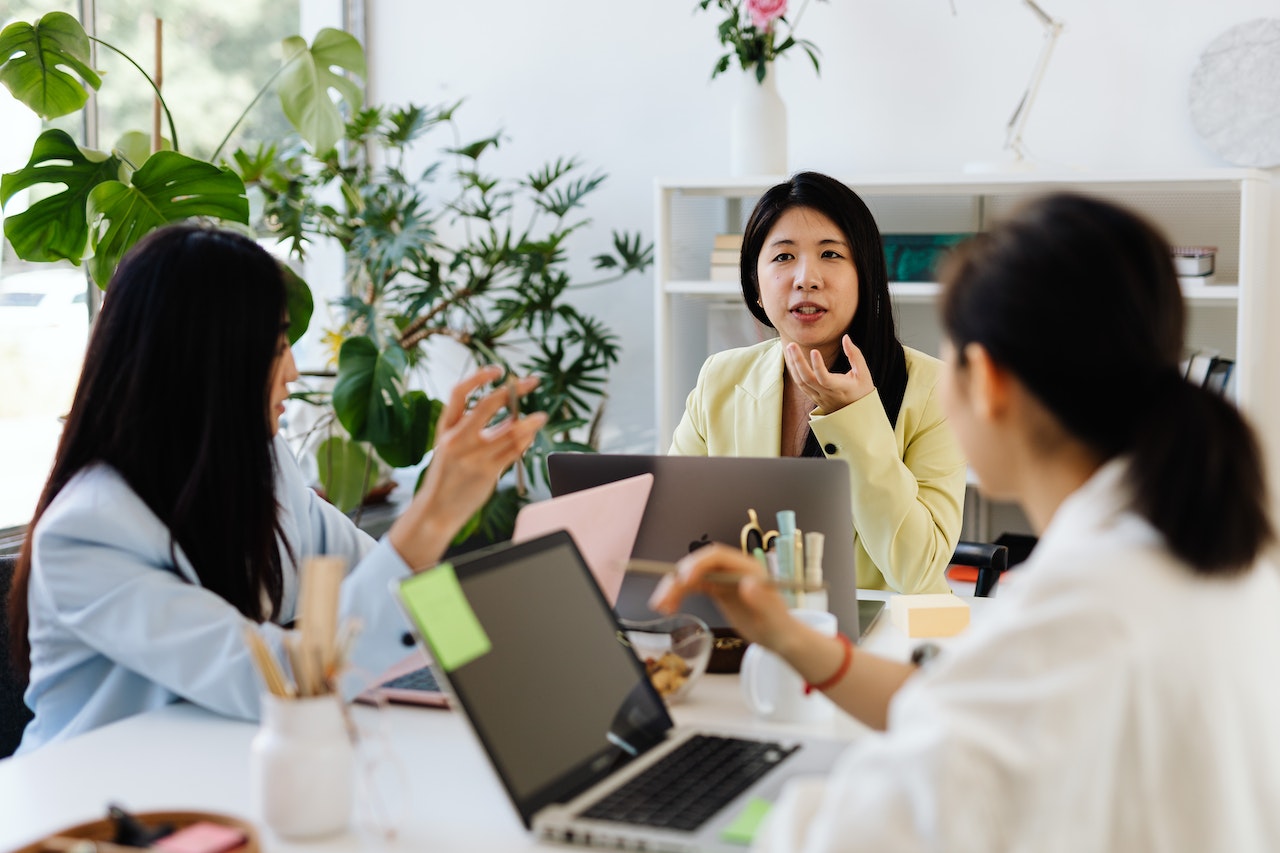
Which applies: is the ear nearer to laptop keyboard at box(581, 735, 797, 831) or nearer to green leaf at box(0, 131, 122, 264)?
laptop keyboard at box(581, 735, 797, 831)

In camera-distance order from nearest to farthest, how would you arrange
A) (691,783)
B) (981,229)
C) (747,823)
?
(747,823)
(691,783)
(981,229)

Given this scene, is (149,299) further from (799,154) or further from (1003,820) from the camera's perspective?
(799,154)

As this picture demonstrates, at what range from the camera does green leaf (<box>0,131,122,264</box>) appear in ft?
7.44

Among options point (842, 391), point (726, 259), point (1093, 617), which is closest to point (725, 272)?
point (726, 259)

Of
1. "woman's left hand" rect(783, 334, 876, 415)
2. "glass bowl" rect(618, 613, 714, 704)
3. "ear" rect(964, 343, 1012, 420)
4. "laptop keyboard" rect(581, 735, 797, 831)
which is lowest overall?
"laptop keyboard" rect(581, 735, 797, 831)

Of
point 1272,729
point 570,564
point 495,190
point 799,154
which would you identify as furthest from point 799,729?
point 495,190

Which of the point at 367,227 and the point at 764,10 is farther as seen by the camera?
the point at 367,227

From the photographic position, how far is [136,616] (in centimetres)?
134

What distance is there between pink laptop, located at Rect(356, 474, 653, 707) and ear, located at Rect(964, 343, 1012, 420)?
1.62ft

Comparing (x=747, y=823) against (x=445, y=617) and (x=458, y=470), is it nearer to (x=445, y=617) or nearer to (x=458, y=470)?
(x=445, y=617)

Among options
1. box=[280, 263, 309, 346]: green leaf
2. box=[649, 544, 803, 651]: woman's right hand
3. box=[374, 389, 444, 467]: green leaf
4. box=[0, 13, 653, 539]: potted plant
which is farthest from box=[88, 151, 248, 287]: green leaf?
box=[649, 544, 803, 651]: woman's right hand

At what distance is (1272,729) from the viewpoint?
851mm

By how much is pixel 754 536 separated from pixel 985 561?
882 mm

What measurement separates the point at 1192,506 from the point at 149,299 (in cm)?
113
